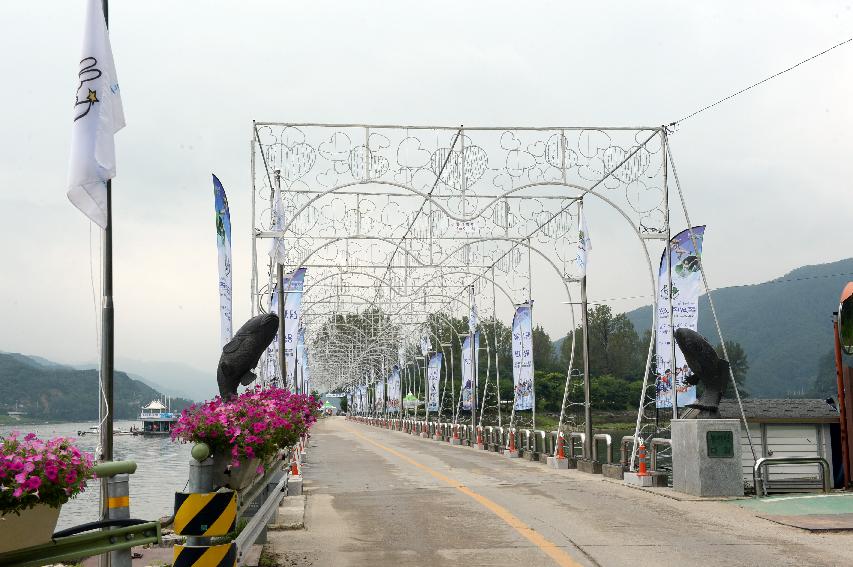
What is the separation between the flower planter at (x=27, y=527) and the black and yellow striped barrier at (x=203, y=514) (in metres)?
2.38

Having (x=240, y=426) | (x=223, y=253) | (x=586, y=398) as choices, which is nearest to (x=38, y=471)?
(x=240, y=426)

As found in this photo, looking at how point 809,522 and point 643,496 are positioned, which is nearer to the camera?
point 809,522

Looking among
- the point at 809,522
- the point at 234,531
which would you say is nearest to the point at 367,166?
the point at 809,522

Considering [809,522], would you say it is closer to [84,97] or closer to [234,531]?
[234,531]

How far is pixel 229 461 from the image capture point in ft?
29.7

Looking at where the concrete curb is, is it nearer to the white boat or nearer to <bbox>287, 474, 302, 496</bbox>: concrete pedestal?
<bbox>287, 474, 302, 496</bbox>: concrete pedestal

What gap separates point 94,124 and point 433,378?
49.1m

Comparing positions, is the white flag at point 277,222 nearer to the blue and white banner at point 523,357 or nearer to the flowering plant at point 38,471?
the blue and white banner at point 523,357

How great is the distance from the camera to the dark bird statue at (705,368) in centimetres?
1758

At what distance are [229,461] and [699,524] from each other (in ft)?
24.3

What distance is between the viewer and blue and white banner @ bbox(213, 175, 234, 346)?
53.5 ft

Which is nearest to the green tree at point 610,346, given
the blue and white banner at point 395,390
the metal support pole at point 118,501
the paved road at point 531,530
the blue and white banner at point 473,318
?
the blue and white banner at point 395,390

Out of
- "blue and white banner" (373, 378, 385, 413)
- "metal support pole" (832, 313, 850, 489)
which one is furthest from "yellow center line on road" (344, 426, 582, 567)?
"blue and white banner" (373, 378, 385, 413)

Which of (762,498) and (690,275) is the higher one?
(690,275)
